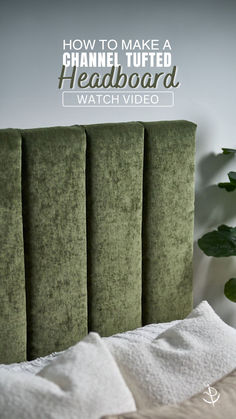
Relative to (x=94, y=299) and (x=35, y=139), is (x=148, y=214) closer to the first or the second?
(x=94, y=299)

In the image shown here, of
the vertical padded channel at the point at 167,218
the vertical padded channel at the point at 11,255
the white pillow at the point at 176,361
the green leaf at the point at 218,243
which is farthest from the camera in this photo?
the green leaf at the point at 218,243

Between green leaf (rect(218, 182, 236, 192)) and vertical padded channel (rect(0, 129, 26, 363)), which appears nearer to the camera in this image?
vertical padded channel (rect(0, 129, 26, 363))

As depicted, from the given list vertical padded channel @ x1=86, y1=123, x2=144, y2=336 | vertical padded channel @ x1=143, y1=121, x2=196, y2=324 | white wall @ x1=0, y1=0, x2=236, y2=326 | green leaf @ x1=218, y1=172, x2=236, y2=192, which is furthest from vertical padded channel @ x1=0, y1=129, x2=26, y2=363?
green leaf @ x1=218, y1=172, x2=236, y2=192

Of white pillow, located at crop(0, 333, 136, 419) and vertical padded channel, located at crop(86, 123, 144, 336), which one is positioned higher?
vertical padded channel, located at crop(86, 123, 144, 336)

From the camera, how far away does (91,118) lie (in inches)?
79.0


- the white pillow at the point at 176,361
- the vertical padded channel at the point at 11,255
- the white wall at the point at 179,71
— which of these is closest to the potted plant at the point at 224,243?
the white wall at the point at 179,71

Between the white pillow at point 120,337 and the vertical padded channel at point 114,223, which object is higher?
the vertical padded channel at point 114,223

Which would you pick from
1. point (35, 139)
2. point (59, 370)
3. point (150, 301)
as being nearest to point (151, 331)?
point (150, 301)

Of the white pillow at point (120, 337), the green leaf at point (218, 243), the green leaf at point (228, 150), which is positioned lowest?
the white pillow at point (120, 337)

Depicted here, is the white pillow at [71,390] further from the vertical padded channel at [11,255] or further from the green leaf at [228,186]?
the green leaf at [228,186]

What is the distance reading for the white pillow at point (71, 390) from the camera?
4.07ft

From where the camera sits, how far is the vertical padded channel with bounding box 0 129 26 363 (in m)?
1.57

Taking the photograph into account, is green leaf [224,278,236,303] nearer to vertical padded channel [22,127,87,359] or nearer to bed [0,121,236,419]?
bed [0,121,236,419]

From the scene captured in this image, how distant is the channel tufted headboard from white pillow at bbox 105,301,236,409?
0.86 feet
